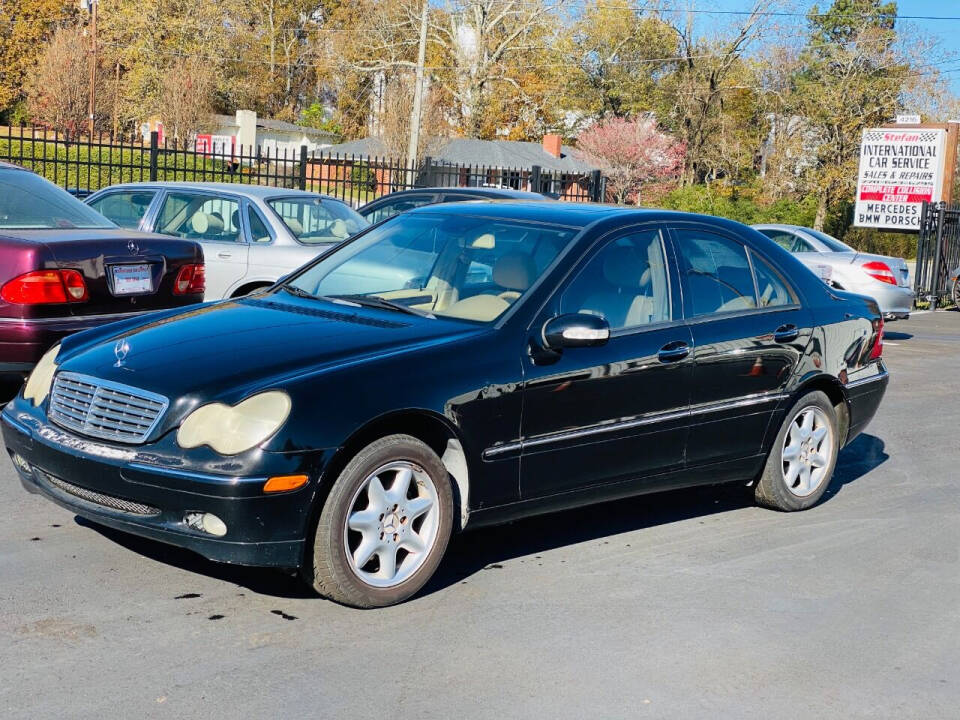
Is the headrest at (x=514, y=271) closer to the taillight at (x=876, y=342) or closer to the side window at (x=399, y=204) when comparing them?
the taillight at (x=876, y=342)

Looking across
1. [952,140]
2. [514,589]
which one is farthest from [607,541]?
[952,140]

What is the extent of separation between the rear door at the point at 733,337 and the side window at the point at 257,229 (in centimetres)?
583

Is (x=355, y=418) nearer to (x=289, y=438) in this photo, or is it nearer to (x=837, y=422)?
(x=289, y=438)

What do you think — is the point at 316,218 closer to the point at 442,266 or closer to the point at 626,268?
the point at 442,266

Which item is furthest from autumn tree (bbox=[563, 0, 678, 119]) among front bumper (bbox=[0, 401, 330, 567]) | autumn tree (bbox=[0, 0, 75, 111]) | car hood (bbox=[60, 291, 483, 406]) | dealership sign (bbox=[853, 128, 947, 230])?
front bumper (bbox=[0, 401, 330, 567])

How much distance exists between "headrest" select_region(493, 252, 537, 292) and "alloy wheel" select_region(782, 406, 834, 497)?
192cm

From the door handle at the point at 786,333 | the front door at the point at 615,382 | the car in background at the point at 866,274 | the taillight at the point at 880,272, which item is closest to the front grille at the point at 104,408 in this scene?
the front door at the point at 615,382

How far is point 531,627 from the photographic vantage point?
473 cm

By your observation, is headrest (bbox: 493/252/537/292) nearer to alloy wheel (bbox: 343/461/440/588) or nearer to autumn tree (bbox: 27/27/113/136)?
alloy wheel (bbox: 343/461/440/588)

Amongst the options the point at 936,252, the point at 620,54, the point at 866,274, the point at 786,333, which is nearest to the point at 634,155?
the point at 620,54

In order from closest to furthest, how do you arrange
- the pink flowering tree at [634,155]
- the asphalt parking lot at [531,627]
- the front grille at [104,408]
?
the asphalt parking lot at [531,627]
the front grille at [104,408]
the pink flowering tree at [634,155]

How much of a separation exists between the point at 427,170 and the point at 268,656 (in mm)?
17798

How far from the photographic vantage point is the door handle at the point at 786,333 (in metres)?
6.45

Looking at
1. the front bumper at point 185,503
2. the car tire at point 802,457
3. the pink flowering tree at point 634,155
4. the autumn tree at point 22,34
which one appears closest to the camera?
the front bumper at point 185,503
